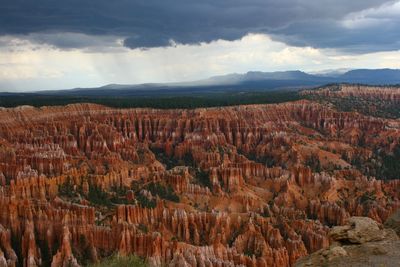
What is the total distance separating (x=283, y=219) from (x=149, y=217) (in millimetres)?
14447

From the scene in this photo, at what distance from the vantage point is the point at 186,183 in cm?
7138

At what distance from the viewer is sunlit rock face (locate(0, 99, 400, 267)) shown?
4788 cm

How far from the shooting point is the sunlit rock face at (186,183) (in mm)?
47875

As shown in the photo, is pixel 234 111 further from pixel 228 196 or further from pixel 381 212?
pixel 381 212

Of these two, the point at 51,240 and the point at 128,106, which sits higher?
the point at 128,106

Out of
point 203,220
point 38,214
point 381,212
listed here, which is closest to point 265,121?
point 381,212

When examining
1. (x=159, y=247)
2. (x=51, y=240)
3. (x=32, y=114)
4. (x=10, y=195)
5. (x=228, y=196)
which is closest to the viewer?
(x=159, y=247)

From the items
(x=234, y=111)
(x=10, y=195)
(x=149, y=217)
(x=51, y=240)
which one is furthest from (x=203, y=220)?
(x=234, y=111)

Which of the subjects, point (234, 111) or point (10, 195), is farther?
point (234, 111)

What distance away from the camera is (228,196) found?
71.3m

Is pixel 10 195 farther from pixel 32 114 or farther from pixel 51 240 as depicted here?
pixel 32 114

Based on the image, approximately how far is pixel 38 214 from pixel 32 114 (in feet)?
175

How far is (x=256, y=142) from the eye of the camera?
358 feet

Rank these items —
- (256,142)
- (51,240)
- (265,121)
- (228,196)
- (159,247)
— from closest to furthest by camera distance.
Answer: (159,247) < (51,240) < (228,196) < (256,142) < (265,121)
